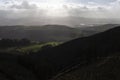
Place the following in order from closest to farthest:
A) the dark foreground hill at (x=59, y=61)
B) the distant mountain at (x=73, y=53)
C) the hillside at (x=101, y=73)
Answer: the hillside at (x=101, y=73), the dark foreground hill at (x=59, y=61), the distant mountain at (x=73, y=53)

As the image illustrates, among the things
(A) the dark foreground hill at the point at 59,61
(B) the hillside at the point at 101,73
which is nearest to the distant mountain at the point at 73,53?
(A) the dark foreground hill at the point at 59,61

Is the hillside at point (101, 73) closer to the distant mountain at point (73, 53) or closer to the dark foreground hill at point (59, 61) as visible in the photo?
the dark foreground hill at point (59, 61)

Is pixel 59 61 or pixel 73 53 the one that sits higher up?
pixel 73 53

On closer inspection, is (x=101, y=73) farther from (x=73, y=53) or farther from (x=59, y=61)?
(x=73, y=53)

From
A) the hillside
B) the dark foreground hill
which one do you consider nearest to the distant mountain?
the dark foreground hill

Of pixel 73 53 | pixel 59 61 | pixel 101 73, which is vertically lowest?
pixel 59 61

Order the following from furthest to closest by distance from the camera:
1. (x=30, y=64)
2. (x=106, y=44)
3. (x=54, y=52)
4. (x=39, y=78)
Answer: (x=54, y=52)
(x=106, y=44)
(x=30, y=64)
(x=39, y=78)

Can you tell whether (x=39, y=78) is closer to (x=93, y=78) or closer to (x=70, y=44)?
(x=93, y=78)

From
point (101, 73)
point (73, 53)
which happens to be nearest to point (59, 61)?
point (73, 53)

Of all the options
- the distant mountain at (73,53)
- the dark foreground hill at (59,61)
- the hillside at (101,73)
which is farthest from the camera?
the distant mountain at (73,53)

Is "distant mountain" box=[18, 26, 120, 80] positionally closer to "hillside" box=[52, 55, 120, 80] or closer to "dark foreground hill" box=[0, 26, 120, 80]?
"dark foreground hill" box=[0, 26, 120, 80]

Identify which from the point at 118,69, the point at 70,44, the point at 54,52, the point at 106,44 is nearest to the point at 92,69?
the point at 118,69
